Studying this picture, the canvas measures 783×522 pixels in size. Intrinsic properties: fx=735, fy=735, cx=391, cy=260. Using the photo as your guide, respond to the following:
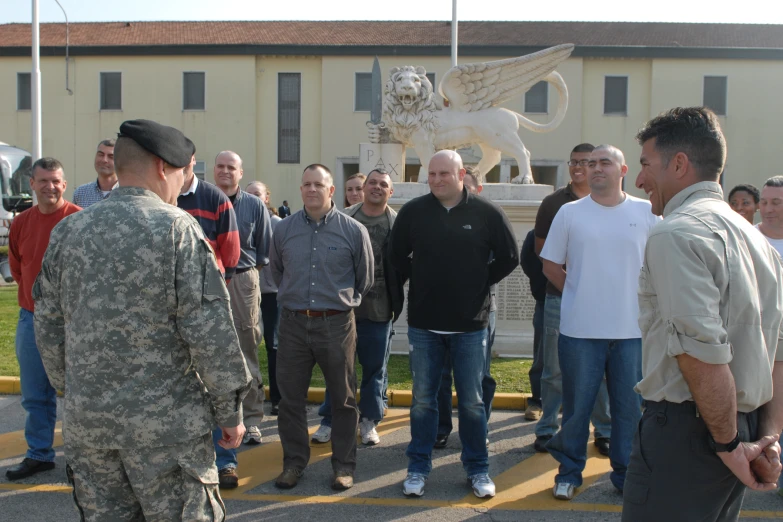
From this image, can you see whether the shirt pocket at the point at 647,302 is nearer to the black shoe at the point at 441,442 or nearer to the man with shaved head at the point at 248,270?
Result: the black shoe at the point at 441,442

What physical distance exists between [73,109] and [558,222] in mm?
32605

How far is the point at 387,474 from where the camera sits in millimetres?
4875

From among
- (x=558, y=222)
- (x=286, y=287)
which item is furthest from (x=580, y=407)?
(x=286, y=287)

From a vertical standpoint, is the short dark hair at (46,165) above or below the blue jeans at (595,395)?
above

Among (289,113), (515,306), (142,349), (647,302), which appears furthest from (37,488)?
(289,113)

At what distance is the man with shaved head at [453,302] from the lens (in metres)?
4.41

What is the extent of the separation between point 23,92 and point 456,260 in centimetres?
3400

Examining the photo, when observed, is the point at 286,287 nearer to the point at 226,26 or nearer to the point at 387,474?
the point at 387,474

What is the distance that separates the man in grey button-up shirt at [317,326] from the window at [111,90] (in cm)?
3081

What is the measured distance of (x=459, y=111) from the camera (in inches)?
356

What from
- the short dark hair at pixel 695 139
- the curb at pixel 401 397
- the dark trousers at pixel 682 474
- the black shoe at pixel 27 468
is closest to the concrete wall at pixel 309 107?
the curb at pixel 401 397

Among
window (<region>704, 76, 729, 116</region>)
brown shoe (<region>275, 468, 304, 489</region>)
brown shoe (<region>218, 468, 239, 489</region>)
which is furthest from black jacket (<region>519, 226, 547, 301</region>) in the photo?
window (<region>704, 76, 729, 116</region>)

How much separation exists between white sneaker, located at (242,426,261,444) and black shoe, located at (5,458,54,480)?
4.35 ft

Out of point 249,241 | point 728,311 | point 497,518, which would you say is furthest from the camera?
point 249,241
